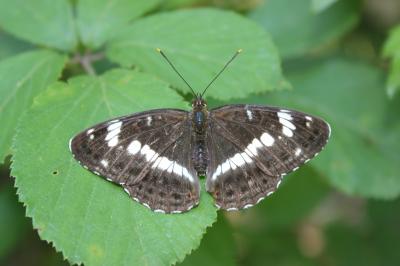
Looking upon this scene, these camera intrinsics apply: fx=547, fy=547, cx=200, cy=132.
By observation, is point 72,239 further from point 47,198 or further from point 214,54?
point 214,54

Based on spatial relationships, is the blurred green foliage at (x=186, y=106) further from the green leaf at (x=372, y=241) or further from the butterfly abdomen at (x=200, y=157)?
the butterfly abdomen at (x=200, y=157)

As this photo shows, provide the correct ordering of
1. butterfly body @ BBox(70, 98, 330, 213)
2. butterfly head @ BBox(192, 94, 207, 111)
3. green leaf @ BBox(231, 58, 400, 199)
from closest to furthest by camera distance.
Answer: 1. butterfly body @ BBox(70, 98, 330, 213)
2. butterfly head @ BBox(192, 94, 207, 111)
3. green leaf @ BBox(231, 58, 400, 199)

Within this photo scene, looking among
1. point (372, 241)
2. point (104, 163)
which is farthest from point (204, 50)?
point (372, 241)

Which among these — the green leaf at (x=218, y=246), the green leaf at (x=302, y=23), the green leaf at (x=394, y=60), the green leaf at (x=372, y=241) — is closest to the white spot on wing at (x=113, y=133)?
the green leaf at (x=218, y=246)

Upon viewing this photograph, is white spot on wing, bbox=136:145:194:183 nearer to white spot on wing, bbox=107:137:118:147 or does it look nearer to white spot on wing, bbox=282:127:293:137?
white spot on wing, bbox=107:137:118:147

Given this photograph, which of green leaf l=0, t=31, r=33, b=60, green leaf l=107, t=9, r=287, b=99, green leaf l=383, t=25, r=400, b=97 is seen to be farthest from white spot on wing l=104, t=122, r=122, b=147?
green leaf l=383, t=25, r=400, b=97
